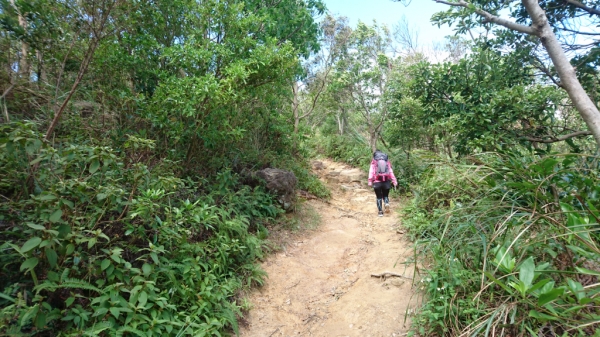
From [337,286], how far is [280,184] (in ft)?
8.65

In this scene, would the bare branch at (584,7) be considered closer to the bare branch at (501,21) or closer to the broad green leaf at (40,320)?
the bare branch at (501,21)

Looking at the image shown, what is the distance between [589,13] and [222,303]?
5.93 metres

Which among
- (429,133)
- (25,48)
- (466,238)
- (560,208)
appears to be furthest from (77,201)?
(429,133)

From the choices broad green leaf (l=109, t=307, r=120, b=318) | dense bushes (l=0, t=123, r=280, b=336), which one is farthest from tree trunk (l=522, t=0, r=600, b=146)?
broad green leaf (l=109, t=307, r=120, b=318)

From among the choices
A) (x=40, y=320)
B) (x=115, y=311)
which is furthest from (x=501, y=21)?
(x=40, y=320)

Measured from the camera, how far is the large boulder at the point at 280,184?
6.11 meters

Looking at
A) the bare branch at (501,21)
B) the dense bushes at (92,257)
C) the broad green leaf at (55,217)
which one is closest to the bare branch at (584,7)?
the bare branch at (501,21)

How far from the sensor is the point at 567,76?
9.18 feet

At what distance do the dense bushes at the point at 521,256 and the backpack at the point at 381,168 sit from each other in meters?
3.21

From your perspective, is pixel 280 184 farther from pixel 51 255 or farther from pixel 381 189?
pixel 51 255

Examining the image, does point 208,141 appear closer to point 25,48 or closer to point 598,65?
point 25,48

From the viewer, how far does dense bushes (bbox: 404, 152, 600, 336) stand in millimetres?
1830

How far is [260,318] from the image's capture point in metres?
3.51

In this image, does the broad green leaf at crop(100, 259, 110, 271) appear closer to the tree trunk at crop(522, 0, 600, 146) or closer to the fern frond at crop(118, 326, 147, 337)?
the fern frond at crop(118, 326, 147, 337)
